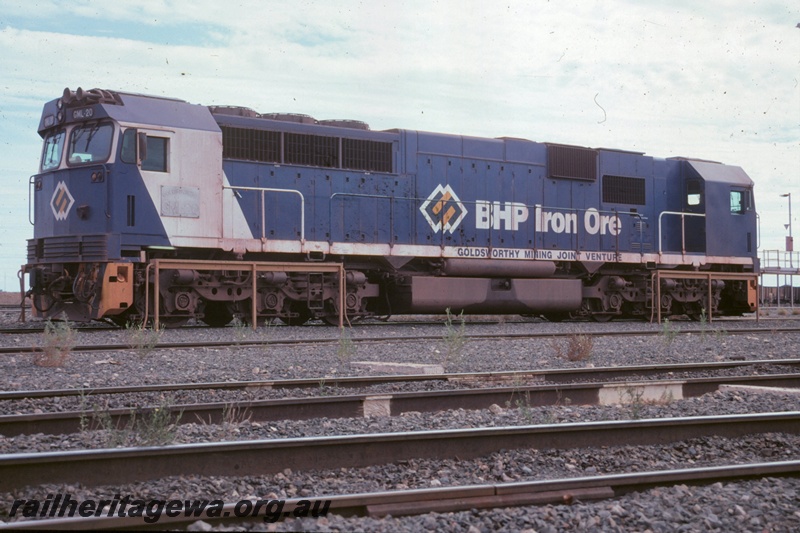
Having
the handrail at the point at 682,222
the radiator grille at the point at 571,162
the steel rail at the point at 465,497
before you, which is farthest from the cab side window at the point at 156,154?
the handrail at the point at 682,222

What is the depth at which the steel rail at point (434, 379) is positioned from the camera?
6.79m

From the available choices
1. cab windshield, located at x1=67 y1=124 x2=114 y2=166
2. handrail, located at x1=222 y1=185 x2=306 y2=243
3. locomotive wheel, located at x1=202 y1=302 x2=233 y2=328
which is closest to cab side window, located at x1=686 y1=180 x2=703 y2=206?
handrail, located at x1=222 y1=185 x2=306 y2=243

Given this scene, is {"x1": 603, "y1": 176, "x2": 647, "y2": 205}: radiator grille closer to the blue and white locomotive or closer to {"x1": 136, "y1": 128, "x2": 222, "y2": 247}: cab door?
the blue and white locomotive

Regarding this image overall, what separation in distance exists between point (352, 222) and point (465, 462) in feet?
34.1

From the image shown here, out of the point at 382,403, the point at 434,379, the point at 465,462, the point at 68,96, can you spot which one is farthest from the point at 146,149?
the point at 465,462

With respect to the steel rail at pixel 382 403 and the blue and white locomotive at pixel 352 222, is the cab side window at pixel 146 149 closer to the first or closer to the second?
the blue and white locomotive at pixel 352 222

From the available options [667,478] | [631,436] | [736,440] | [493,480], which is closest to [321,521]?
[493,480]

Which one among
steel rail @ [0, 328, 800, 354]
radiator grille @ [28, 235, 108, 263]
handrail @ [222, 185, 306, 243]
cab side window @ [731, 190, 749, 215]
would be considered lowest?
steel rail @ [0, 328, 800, 354]

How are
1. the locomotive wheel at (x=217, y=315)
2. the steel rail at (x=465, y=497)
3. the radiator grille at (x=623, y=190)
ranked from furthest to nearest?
the radiator grille at (x=623, y=190)
the locomotive wheel at (x=217, y=315)
the steel rail at (x=465, y=497)

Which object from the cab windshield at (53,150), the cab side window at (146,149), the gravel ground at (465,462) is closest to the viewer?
the gravel ground at (465,462)

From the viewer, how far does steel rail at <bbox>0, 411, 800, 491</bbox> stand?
4070 millimetres

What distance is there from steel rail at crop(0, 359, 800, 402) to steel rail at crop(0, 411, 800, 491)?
2.23 metres

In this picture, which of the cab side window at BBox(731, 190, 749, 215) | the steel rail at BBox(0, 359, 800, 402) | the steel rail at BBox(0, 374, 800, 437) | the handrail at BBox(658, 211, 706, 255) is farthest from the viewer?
the cab side window at BBox(731, 190, 749, 215)

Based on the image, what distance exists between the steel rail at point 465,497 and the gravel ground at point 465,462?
3.0 inches
